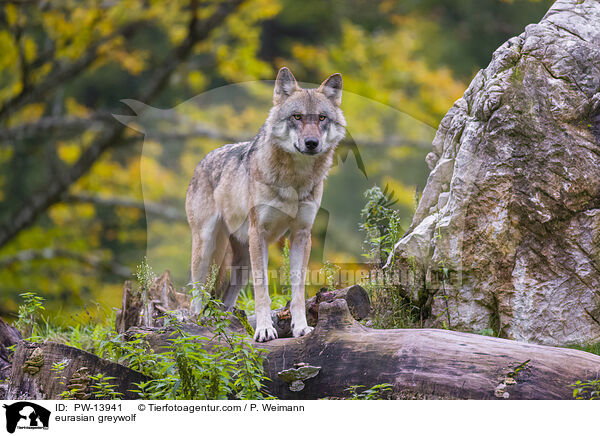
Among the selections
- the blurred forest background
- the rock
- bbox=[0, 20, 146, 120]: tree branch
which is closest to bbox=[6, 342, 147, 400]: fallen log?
the rock

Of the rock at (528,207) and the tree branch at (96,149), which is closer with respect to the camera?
the rock at (528,207)

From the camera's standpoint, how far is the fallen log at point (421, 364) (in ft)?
11.8

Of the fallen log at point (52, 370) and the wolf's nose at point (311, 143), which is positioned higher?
the wolf's nose at point (311, 143)

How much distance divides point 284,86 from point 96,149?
6.98 metres

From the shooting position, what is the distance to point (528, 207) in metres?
4.81

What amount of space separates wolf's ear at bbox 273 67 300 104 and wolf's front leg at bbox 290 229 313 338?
123cm

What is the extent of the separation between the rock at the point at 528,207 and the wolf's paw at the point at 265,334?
132cm

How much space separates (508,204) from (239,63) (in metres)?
7.90

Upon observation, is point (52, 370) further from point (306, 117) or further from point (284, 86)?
point (284, 86)

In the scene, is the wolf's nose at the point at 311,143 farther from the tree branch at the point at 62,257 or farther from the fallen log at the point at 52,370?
the tree branch at the point at 62,257

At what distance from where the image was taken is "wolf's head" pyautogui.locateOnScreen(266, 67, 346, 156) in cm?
493

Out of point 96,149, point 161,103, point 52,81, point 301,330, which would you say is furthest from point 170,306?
point 161,103

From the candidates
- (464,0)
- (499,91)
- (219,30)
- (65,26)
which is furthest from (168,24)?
(499,91)
